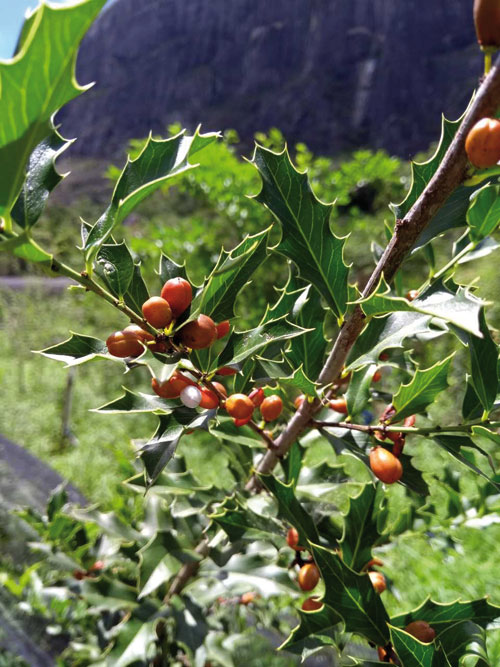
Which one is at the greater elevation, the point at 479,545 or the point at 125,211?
the point at 125,211

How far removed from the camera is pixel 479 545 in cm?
250

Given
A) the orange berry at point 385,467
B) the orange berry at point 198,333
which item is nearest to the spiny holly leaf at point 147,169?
the orange berry at point 198,333

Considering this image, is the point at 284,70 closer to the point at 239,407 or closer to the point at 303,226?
the point at 303,226

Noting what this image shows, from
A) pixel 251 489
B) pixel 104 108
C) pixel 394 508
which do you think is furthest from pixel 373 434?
pixel 104 108

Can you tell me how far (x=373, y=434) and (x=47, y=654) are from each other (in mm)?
1420

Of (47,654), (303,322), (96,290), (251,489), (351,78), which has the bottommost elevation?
(351,78)

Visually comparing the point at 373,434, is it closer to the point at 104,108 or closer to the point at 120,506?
the point at 120,506

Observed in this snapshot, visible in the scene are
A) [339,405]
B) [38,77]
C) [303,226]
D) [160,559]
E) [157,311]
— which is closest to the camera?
[38,77]

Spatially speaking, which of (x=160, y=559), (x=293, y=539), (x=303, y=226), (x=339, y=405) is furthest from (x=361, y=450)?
(x=160, y=559)

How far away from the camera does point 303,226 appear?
1.62 ft

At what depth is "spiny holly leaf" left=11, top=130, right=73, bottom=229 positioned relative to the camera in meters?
0.34

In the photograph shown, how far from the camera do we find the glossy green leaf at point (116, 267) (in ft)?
1.39

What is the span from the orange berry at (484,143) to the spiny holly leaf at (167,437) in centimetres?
30

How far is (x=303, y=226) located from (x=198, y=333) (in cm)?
18
